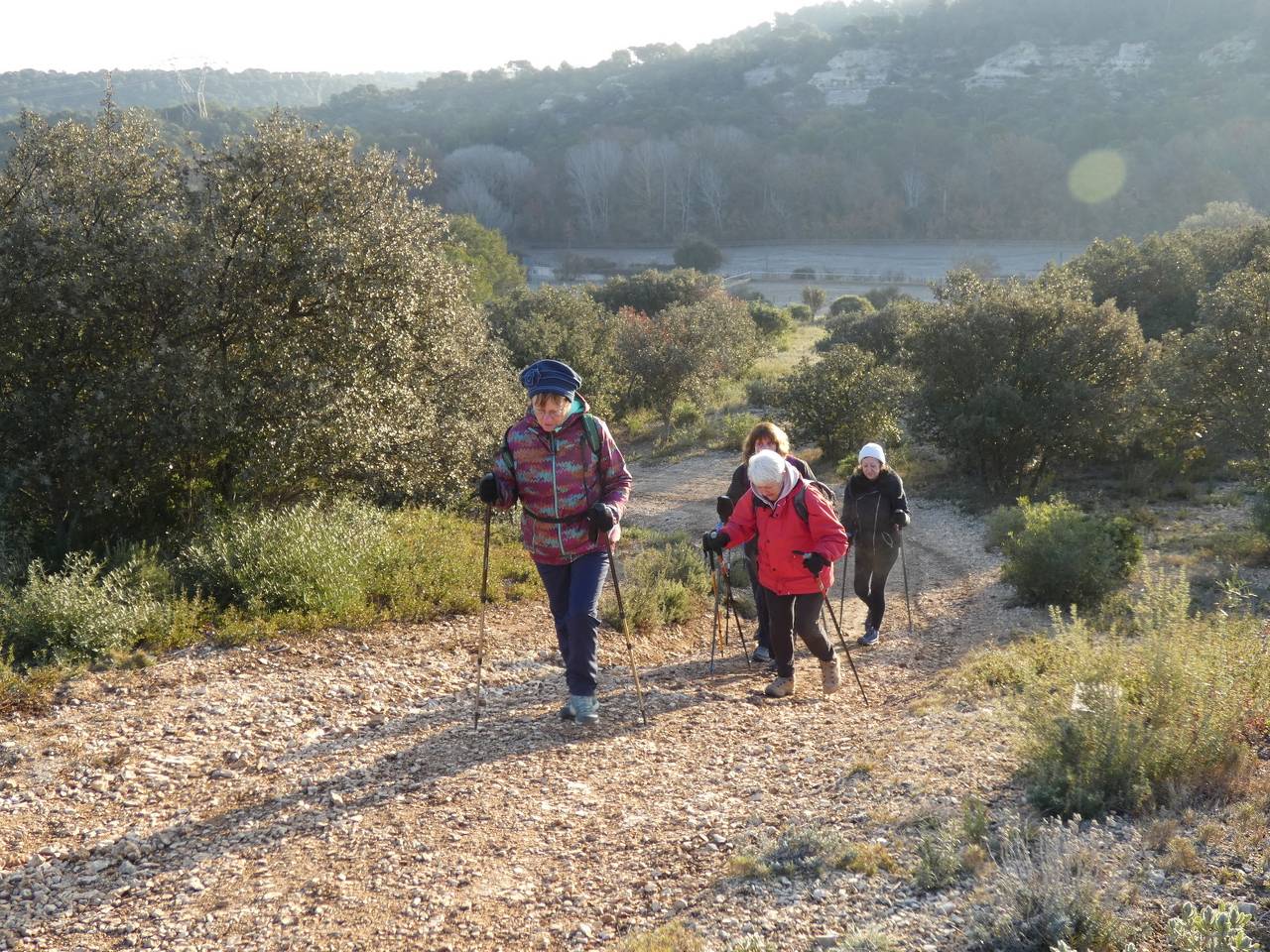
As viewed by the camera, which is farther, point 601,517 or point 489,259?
point 489,259

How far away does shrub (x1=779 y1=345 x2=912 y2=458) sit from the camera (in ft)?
67.2

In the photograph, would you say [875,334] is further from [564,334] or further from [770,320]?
[564,334]

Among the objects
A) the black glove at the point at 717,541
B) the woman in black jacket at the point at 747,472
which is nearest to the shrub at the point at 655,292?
the woman in black jacket at the point at 747,472

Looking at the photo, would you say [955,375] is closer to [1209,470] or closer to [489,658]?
[1209,470]

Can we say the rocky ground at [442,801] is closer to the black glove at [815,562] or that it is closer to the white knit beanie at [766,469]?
the black glove at [815,562]

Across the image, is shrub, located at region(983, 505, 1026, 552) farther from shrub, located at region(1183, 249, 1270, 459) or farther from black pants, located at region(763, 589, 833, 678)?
black pants, located at region(763, 589, 833, 678)

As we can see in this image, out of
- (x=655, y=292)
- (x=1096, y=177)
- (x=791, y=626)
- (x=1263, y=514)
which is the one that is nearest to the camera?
(x=791, y=626)

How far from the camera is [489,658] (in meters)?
7.22

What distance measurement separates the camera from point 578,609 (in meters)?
5.49

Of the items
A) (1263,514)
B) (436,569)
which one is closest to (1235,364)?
(1263,514)

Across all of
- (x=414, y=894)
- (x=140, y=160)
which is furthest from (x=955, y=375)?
(x=414, y=894)

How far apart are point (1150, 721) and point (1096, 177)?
287 ft

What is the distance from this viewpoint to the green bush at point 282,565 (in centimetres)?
705

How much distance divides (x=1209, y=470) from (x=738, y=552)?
35.6 feet
